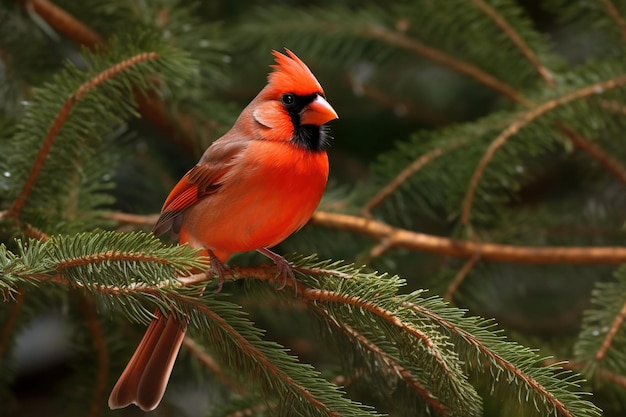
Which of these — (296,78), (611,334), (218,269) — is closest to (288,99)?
(296,78)

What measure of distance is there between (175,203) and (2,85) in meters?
0.81

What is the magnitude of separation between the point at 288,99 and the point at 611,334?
814mm

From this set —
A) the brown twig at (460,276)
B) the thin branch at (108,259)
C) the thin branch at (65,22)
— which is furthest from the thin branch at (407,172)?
the thin branch at (108,259)

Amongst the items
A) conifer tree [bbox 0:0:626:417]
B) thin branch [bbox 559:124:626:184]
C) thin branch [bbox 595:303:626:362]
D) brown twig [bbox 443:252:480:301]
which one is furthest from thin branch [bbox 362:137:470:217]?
thin branch [bbox 595:303:626:362]

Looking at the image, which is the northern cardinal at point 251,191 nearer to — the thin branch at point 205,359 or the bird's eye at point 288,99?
the bird's eye at point 288,99

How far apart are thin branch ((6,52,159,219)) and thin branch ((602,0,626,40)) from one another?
120cm

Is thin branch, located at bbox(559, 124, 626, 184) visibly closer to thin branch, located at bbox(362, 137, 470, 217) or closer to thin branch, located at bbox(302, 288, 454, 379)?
thin branch, located at bbox(362, 137, 470, 217)

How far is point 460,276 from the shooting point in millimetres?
2102

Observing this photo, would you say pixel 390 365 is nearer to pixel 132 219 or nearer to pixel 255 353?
pixel 255 353

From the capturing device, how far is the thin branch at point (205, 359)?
2020 mm

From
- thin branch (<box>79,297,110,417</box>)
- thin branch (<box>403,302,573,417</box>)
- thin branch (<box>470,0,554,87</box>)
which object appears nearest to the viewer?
thin branch (<box>403,302,573,417</box>)

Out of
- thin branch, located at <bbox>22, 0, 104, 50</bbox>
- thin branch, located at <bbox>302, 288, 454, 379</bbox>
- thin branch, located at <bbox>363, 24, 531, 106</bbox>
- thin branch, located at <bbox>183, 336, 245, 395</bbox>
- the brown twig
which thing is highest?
thin branch, located at <bbox>22, 0, 104, 50</bbox>

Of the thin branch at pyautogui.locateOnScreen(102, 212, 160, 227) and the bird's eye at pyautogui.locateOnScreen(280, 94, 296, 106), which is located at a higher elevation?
the bird's eye at pyautogui.locateOnScreen(280, 94, 296, 106)

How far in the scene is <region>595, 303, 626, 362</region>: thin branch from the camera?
5.51ft
